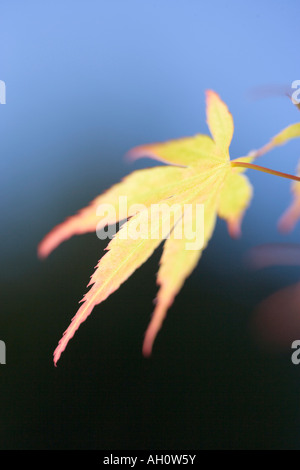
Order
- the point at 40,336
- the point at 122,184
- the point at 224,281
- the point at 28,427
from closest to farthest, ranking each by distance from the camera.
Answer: the point at 122,184 < the point at 28,427 < the point at 40,336 < the point at 224,281

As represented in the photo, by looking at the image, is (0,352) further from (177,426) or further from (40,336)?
(177,426)

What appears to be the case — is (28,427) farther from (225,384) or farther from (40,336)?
(225,384)

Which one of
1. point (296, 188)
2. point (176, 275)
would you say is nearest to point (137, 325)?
point (296, 188)

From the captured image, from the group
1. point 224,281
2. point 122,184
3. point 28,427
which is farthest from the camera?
point 224,281

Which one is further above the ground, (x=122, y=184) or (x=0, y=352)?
(x=0, y=352)

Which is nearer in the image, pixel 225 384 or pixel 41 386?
pixel 41 386

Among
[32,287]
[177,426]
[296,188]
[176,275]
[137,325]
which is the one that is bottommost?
[177,426]
